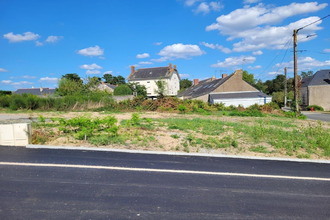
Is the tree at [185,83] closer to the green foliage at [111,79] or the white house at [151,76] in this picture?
the white house at [151,76]

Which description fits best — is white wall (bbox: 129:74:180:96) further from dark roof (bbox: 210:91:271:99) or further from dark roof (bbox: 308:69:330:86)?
dark roof (bbox: 308:69:330:86)

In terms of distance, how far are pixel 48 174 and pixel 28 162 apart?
1.08 m

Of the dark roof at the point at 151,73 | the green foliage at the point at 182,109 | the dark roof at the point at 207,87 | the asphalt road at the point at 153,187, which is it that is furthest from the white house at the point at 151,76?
the asphalt road at the point at 153,187

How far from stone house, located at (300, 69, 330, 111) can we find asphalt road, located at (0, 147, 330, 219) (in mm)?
42962

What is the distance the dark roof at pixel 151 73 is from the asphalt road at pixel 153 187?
5292 centimetres

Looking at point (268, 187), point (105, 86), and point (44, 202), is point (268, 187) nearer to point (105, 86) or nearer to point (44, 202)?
point (44, 202)

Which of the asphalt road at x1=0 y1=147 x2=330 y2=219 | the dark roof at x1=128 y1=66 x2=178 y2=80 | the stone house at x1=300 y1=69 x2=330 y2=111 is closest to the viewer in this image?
the asphalt road at x1=0 y1=147 x2=330 y2=219

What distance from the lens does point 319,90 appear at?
41312 millimetres

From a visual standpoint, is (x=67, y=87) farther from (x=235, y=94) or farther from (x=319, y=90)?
(x=319, y=90)

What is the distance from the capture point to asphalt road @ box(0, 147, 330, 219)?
337cm

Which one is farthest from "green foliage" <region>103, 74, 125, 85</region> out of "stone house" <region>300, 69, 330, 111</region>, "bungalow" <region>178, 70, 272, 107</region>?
"stone house" <region>300, 69, 330, 111</region>

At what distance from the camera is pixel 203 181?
4613 mm

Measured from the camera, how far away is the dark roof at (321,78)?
41.6 m

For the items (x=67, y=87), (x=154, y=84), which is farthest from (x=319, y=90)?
(x=67, y=87)
